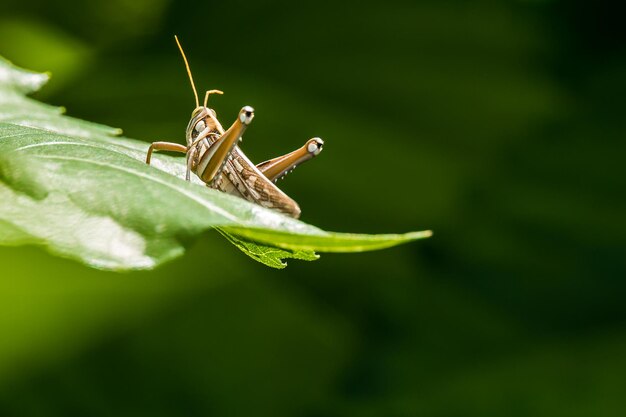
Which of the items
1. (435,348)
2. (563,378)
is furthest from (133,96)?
(563,378)

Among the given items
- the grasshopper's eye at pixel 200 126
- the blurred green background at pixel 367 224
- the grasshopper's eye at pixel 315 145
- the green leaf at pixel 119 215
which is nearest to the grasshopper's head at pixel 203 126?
the grasshopper's eye at pixel 200 126

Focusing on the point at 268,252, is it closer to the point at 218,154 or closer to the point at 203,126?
the point at 218,154

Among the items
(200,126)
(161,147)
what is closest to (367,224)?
(200,126)

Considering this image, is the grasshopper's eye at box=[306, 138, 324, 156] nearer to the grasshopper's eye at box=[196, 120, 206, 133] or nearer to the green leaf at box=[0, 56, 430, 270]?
the grasshopper's eye at box=[196, 120, 206, 133]

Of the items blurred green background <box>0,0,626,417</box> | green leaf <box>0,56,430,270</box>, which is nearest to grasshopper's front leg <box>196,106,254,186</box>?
green leaf <box>0,56,430,270</box>

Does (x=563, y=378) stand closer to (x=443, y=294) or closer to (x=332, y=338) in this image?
(x=443, y=294)

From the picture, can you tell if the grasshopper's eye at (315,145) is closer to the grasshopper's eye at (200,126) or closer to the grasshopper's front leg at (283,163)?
the grasshopper's front leg at (283,163)
